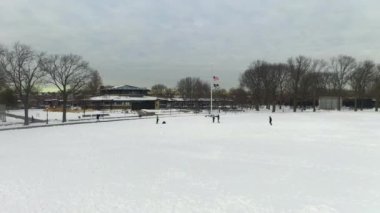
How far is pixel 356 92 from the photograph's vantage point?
112062 millimetres

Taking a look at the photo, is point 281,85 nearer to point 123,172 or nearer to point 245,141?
point 245,141

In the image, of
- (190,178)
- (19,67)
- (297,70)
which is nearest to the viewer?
(190,178)

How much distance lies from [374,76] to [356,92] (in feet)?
21.1

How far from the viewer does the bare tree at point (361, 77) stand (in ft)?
363

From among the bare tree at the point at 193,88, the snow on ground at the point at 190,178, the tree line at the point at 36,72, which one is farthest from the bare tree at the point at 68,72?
the bare tree at the point at 193,88

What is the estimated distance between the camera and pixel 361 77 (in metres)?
111

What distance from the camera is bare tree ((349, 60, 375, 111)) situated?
111 meters

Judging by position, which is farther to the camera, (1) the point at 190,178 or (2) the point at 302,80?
(2) the point at 302,80

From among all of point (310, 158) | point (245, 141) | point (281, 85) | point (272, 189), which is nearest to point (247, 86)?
point (281, 85)

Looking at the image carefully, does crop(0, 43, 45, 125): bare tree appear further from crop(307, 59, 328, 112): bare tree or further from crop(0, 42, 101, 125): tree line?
crop(307, 59, 328, 112): bare tree

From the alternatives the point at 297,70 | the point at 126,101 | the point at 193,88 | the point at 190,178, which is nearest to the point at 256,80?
the point at 297,70

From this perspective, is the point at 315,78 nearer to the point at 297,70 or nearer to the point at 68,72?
the point at 297,70

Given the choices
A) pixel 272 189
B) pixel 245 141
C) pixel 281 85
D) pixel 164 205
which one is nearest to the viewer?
pixel 164 205

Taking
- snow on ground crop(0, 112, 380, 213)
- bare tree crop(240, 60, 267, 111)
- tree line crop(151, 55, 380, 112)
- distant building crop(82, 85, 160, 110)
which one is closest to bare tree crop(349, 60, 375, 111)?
tree line crop(151, 55, 380, 112)
